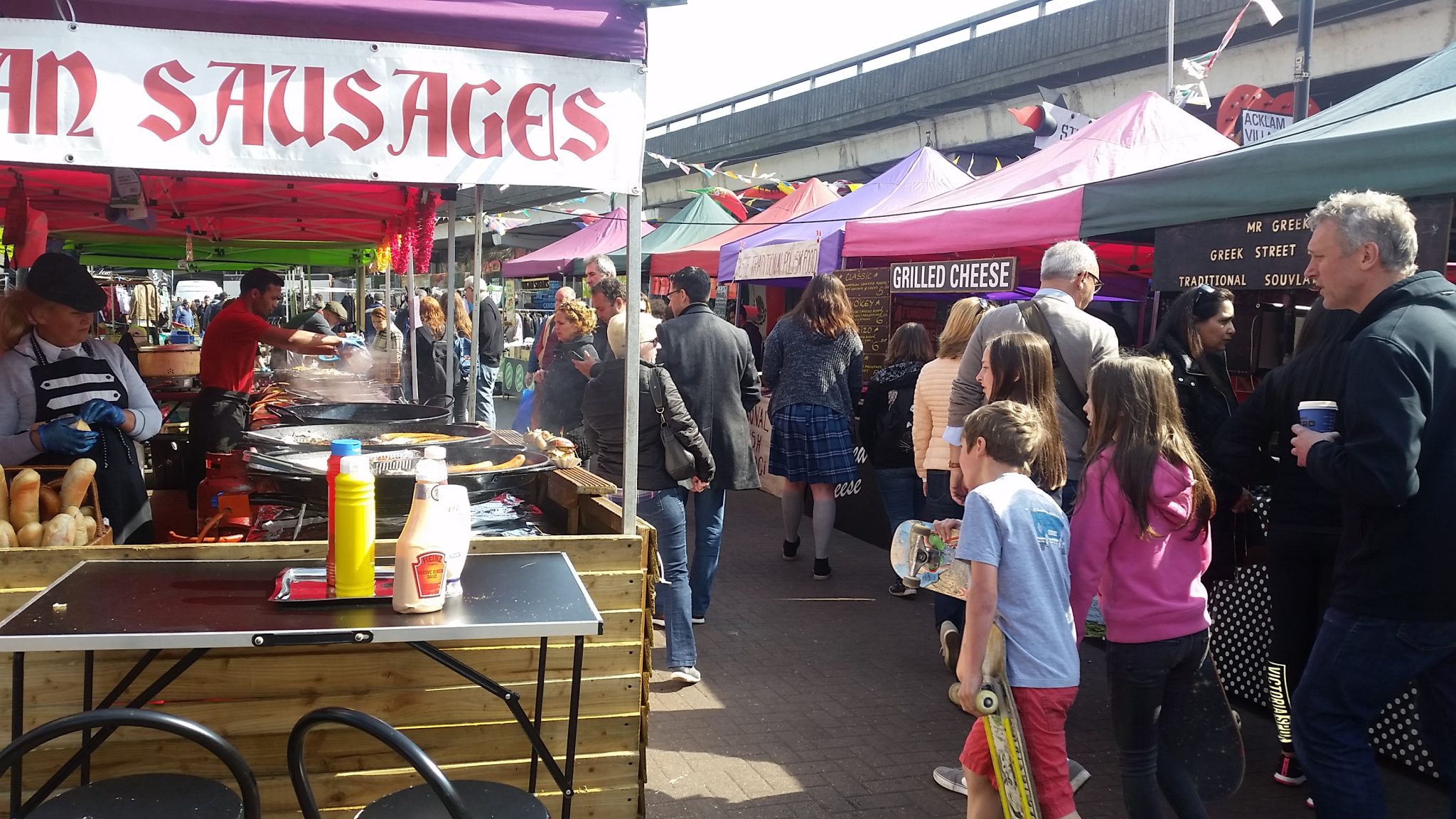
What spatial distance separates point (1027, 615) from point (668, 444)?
2.35 m

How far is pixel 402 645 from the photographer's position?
262 centimetres

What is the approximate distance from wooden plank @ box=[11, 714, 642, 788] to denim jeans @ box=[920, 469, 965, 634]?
2.32 m

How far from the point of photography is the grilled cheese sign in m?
6.41

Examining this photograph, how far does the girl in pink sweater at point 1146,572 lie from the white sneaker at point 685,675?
7.23 ft

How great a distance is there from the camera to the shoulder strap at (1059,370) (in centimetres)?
416

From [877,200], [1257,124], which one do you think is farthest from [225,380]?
[1257,124]

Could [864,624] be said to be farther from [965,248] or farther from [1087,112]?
[1087,112]

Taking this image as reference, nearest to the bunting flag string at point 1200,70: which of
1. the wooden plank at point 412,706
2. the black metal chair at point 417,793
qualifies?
the wooden plank at point 412,706

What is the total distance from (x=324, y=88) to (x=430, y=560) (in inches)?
51.4

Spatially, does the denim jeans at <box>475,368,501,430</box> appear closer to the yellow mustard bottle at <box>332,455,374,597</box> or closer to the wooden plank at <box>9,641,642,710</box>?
the wooden plank at <box>9,641,642,710</box>

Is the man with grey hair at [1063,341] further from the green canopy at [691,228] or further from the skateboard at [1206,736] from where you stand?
the green canopy at [691,228]

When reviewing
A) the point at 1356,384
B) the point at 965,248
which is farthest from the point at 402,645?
the point at 965,248

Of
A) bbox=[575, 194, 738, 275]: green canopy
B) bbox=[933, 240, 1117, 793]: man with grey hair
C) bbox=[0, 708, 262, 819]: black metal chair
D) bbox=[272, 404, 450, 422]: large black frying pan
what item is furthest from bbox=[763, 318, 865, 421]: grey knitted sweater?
bbox=[575, 194, 738, 275]: green canopy

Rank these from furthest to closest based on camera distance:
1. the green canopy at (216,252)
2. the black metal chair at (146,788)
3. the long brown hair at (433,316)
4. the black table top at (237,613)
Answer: the long brown hair at (433,316) < the green canopy at (216,252) < the black table top at (237,613) < the black metal chair at (146,788)
